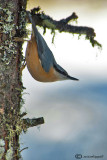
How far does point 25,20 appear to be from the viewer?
2.81 metres

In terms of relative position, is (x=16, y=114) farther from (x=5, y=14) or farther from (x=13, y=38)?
(x=5, y=14)

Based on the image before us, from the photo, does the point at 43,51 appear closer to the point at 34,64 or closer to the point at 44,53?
the point at 44,53

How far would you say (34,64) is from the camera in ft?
10.8

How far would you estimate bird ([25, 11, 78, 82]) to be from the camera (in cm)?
310

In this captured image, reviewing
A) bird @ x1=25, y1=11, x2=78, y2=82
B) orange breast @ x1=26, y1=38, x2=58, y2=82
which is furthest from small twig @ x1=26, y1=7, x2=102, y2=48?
orange breast @ x1=26, y1=38, x2=58, y2=82

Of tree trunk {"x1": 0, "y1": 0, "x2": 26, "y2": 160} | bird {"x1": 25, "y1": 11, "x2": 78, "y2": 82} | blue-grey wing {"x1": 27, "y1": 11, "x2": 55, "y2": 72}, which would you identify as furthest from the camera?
bird {"x1": 25, "y1": 11, "x2": 78, "y2": 82}

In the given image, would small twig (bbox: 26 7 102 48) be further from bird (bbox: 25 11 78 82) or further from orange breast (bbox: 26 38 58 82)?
orange breast (bbox: 26 38 58 82)

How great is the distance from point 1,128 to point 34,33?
106 cm

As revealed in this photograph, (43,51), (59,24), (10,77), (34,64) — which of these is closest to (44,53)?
(43,51)

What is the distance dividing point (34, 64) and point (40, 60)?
0.09 metres

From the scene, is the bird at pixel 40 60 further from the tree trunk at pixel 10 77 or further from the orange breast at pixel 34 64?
the tree trunk at pixel 10 77

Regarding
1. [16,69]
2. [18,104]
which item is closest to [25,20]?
[16,69]

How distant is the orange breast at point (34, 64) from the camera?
10.3ft

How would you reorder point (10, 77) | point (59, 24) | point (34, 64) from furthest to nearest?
point (34, 64), point (59, 24), point (10, 77)
